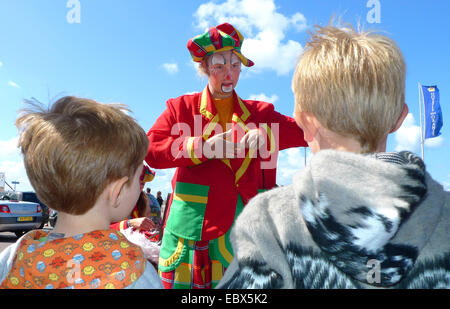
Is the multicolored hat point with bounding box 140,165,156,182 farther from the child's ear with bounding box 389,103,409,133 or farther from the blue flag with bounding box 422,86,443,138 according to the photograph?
the blue flag with bounding box 422,86,443,138

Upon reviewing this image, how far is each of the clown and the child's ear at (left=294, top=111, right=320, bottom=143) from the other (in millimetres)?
740

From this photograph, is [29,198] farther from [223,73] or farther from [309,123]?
[309,123]

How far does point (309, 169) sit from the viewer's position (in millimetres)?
875

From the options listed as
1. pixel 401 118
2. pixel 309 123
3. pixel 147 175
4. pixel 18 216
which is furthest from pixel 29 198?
pixel 401 118

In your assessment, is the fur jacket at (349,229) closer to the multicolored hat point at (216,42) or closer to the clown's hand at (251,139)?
the clown's hand at (251,139)

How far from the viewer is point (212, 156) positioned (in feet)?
5.98

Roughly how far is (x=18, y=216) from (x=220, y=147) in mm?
9393

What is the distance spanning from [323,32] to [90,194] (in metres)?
0.93

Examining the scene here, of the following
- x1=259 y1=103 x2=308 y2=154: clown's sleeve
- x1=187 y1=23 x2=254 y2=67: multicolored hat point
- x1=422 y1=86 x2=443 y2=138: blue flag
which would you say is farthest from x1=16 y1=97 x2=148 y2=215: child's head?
x1=422 y1=86 x2=443 y2=138: blue flag

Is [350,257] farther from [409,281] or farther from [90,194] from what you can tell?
[90,194]

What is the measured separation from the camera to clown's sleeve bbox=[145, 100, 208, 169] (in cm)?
181

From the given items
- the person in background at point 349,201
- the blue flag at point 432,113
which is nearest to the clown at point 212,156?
the person in background at point 349,201
